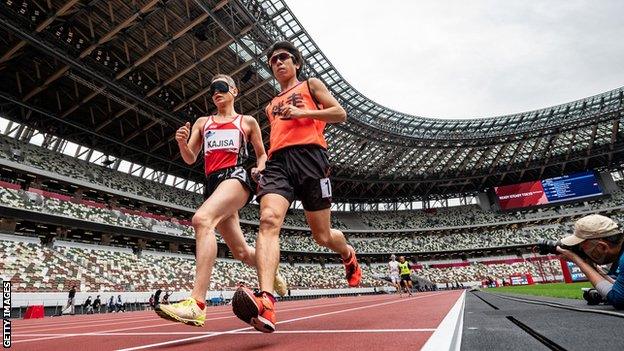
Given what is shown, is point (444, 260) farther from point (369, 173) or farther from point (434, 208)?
point (369, 173)

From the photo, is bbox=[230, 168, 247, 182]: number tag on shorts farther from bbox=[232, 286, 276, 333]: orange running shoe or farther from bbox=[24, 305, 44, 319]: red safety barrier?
bbox=[24, 305, 44, 319]: red safety barrier

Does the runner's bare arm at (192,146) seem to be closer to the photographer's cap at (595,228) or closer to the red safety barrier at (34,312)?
the photographer's cap at (595,228)

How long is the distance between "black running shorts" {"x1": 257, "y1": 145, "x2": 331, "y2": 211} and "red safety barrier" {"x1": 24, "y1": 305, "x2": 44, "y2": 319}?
1792 cm

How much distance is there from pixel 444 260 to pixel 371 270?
10774 millimetres

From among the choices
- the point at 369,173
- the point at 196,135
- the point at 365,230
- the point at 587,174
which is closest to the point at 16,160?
the point at 196,135

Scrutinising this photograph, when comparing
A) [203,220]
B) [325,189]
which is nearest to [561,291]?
[325,189]

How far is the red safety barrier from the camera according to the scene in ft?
51.9

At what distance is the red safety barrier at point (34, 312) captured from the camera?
1583cm

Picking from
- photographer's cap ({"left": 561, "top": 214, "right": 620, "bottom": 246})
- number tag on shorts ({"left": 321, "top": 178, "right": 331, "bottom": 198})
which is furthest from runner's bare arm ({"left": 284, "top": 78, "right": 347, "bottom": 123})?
photographer's cap ({"left": 561, "top": 214, "right": 620, "bottom": 246})

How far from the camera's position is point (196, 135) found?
4148mm

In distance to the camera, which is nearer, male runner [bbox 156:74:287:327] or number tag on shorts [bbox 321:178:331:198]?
male runner [bbox 156:74:287:327]

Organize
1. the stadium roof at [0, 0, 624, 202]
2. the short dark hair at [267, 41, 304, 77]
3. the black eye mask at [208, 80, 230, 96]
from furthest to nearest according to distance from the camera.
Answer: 1. the stadium roof at [0, 0, 624, 202]
2. the black eye mask at [208, 80, 230, 96]
3. the short dark hair at [267, 41, 304, 77]

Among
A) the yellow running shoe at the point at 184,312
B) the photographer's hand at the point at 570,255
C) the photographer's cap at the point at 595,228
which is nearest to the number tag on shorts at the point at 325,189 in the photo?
the yellow running shoe at the point at 184,312

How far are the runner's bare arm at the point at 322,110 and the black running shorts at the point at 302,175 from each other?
30 centimetres
